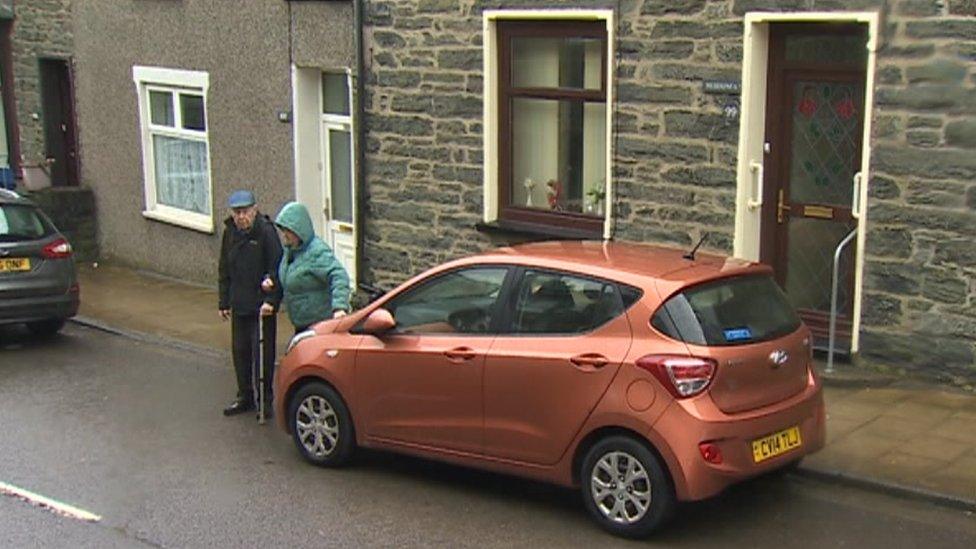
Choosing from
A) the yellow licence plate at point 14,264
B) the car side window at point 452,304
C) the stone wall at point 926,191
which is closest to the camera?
the car side window at point 452,304

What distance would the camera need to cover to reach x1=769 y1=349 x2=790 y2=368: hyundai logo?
6918 mm

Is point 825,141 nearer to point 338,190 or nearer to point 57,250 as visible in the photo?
point 338,190

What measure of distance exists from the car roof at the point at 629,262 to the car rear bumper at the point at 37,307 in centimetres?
666

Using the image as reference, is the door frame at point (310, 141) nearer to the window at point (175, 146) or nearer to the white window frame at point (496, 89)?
the window at point (175, 146)

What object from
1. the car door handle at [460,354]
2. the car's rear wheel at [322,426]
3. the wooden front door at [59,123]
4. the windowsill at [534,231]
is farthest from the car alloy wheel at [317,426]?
the wooden front door at [59,123]

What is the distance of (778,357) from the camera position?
6961mm

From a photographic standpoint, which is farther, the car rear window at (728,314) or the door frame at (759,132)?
the door frame at (759,132)

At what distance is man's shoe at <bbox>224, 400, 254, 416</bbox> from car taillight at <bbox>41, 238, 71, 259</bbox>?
386cm

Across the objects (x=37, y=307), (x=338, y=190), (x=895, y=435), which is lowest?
(x=895, y=435)

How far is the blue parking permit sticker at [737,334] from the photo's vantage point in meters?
6.79

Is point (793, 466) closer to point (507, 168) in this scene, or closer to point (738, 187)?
point (738, 187)

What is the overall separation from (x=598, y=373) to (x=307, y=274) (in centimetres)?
313

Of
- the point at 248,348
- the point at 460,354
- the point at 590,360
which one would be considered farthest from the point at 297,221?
the point at 590,360

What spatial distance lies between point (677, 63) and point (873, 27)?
72.1 inches
